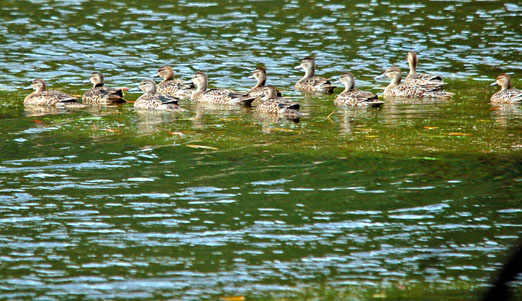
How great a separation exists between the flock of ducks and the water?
1.54 ft

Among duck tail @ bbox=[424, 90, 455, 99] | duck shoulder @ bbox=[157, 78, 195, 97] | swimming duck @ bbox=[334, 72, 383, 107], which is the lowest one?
duck tail @ bbox=[424, 90, 455, 99]

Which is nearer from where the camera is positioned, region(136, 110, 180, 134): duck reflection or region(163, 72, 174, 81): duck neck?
region(136, 110, 180, 134): duck reflection

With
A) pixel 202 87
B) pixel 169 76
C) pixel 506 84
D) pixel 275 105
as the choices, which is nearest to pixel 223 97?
pixel 202 87

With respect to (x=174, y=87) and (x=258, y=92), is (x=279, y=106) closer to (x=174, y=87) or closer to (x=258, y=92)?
(x=258, y=92)

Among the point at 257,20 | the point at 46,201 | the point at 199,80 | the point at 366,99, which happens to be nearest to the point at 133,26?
the point at 257,20

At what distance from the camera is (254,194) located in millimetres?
10047

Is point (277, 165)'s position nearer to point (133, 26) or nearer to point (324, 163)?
point (324, 163)

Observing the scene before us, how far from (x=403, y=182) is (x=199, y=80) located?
9.23 m

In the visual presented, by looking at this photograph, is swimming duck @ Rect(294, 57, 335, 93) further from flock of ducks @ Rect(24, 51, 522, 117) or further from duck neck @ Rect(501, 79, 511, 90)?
duck neck @ Rect(501, 79, 511, 90)

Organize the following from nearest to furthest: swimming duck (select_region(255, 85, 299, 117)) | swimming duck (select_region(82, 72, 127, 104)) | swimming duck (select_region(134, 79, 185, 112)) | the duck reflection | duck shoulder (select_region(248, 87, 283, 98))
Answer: the duck reflection
swimming duck (select_region(255, 85, 299, 117))
swimming duck (select_region(134, 79, 185, 112))
swimming duck (select_region(82, 72, 127, 104))
duck shoulder (select_region(248, 87, 283, 98))

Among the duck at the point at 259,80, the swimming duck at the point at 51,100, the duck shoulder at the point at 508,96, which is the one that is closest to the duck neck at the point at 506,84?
the duck shoulder at the point at 508,96

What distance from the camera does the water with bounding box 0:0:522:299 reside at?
25.1 ft

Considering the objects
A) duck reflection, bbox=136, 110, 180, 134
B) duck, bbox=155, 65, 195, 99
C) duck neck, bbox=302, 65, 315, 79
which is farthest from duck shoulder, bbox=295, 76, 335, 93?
duck reflection, bbox=136, 110, 180, 134

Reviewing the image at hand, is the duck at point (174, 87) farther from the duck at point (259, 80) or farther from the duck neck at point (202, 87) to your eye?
the duck at point (259, 80)
